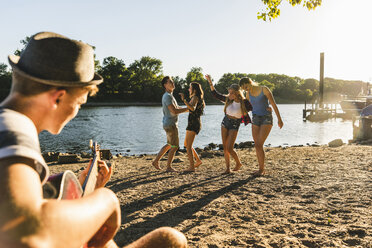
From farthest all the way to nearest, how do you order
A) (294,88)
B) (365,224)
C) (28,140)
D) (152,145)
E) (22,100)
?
(294,88) < (152,145) < (365,224) < (22,100) < (28,140)

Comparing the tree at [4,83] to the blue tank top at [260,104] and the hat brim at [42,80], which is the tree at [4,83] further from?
the hat brim at [42,80]

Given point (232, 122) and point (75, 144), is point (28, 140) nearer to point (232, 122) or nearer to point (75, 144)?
point (232, 122)

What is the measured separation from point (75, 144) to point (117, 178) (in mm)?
16225

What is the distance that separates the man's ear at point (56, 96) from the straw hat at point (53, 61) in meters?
0.03

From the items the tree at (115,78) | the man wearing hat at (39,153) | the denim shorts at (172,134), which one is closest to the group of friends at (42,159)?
the man wearing hat at (39,153)

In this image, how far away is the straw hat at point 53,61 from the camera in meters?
0.92

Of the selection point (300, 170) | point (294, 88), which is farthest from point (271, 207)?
point (294, 88)

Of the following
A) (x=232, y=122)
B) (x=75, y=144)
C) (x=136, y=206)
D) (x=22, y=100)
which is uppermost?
(x=22, y=100)

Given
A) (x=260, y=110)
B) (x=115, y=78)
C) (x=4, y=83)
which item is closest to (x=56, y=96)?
(x=260, y=110)

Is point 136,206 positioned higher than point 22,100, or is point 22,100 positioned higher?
point 22,100

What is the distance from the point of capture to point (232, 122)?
712cm

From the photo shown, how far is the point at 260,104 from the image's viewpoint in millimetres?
6777

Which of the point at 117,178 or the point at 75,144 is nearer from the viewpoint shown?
the point at 117,178

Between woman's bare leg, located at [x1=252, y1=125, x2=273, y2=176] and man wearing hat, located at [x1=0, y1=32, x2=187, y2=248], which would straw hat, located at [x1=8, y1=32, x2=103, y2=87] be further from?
woman's bare leg, located at [x1=252, y1=125, x2=273, y2=176]
